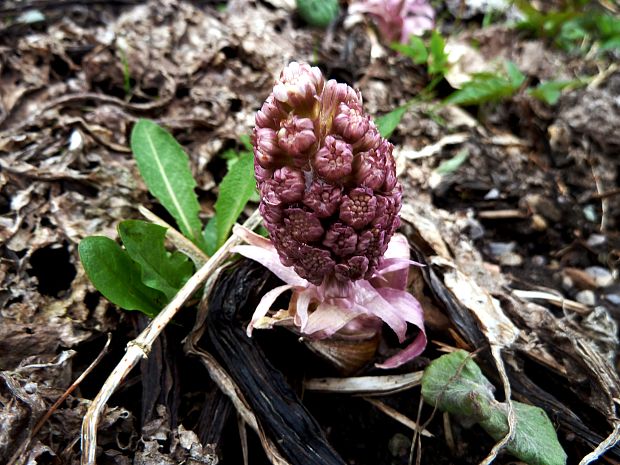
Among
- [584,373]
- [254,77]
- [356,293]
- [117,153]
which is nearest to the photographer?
[356,293]

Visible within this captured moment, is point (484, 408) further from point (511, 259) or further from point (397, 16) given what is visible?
point (397, 16)

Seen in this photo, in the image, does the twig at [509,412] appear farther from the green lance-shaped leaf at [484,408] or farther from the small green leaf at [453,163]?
the small green leaf at [453,163]

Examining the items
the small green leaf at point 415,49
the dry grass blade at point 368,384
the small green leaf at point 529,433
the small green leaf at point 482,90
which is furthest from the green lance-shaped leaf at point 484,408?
the small green leaf at point 415,49

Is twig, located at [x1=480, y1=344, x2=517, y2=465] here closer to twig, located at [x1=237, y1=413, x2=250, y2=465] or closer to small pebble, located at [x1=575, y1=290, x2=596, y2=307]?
twig, located at [x1=237, y1=413, x2=250, y2=465]

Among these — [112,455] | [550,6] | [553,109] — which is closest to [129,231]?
[112,455]

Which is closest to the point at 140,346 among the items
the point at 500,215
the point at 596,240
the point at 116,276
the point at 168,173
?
the point at 116,276

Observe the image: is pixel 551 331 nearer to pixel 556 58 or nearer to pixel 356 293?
pixel 356 293
